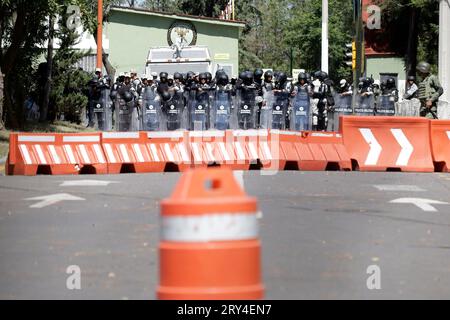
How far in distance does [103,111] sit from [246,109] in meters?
5.50

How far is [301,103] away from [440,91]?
7982 mm

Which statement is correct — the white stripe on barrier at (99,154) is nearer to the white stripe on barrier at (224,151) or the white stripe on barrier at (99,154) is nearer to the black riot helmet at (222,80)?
the white stripe on barrier at (224,151)

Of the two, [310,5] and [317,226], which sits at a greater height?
[310,5]

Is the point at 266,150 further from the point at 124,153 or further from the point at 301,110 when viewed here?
the point at 301,110

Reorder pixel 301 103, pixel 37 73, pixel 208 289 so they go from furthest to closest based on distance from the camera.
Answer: pixel 37 73 < pixel 301 103 < pixel 208 289

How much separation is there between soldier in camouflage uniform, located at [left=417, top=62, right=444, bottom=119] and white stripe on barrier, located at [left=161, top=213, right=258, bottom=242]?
2255 cm

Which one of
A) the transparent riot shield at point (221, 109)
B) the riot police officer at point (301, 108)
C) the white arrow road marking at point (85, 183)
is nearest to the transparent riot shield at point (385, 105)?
the riot police officer at point (301, 108)

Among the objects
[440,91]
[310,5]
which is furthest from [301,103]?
[310,5]

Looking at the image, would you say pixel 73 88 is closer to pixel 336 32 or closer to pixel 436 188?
pixel 436 188

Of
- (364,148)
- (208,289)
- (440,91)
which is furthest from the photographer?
(440,91)

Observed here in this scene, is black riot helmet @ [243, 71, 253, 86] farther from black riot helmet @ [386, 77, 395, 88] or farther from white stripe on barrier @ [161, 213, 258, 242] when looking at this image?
white stripe on barrier @ [161, 213, 258, 242]

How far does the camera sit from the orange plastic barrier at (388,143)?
72.0 ft

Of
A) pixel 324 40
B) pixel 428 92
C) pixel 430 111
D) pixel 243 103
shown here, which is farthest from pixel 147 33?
pixel 428 92

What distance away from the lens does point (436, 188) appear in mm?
18453
